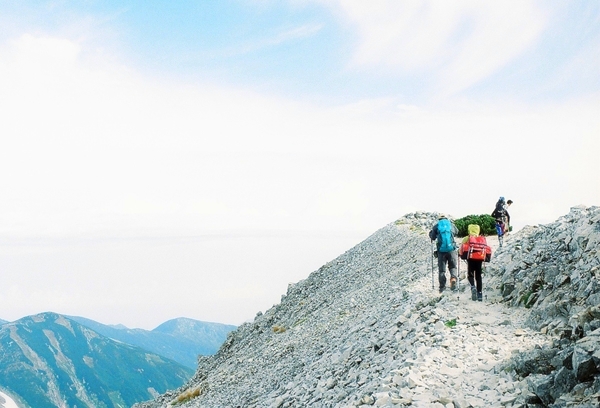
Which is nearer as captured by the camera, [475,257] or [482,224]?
[475,257]

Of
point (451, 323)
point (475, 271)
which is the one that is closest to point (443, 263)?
point (475, 271)

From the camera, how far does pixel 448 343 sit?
46.3 feet

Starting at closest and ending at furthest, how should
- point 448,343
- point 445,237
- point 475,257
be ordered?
point 448,343 → point 475,257 → point 445,237

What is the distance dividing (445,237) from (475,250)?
2299 mm

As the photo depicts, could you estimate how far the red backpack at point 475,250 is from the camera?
18359 mm

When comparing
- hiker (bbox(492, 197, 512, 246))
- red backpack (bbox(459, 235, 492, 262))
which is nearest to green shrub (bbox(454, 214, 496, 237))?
hiker (bbox(492, 197, 512, 246))

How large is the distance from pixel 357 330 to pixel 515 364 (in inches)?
390

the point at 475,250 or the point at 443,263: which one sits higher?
the point at 475,250

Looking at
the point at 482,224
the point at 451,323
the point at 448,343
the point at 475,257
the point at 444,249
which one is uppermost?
the point at 482,224

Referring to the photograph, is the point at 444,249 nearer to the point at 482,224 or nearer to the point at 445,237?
the point at 445,237

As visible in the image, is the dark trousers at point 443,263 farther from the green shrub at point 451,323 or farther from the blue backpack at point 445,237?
the green shrub at point 451,323

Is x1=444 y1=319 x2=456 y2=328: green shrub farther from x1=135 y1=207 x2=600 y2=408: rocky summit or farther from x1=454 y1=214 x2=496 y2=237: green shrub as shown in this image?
x1=454 y1=214 x2=496 y2=237: green shrub

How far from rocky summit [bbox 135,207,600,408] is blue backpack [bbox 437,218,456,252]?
1.82 metres

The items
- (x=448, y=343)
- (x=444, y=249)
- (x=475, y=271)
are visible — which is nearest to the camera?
(x=448, y=343)
